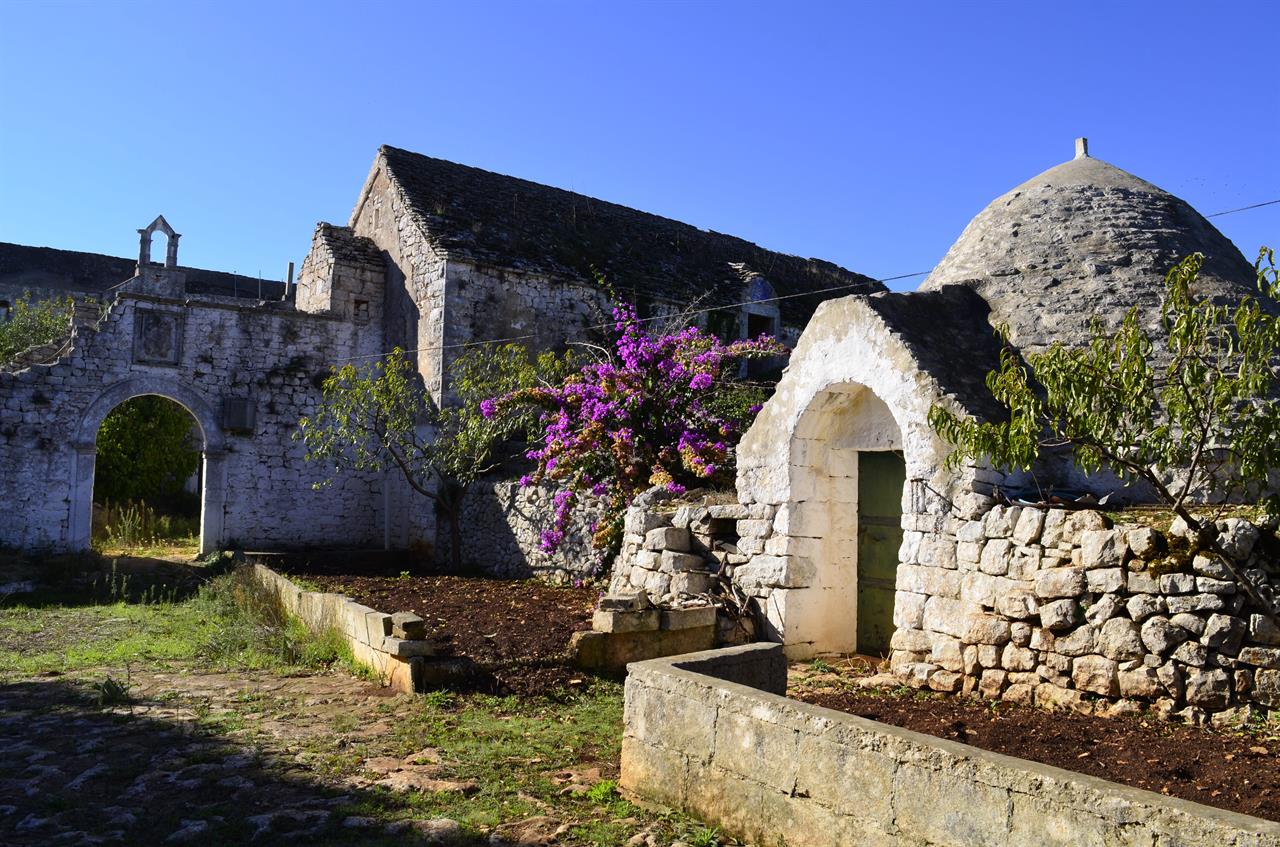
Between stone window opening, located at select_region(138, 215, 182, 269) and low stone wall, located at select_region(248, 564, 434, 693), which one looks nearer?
low stone wall, located at select_region(248, 564, 434, 693)

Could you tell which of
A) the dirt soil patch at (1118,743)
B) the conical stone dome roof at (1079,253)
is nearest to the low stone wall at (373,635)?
the dirt soil patch at (1118,743)

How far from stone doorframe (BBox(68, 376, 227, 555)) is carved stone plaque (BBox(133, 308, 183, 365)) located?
0.34 meters

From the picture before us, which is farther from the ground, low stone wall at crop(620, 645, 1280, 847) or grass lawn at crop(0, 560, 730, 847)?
low stone wall at crop(620, 645, 1280, 847)

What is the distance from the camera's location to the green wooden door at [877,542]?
8914 mm

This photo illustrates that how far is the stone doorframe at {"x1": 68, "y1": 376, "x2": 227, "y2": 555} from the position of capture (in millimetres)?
14508

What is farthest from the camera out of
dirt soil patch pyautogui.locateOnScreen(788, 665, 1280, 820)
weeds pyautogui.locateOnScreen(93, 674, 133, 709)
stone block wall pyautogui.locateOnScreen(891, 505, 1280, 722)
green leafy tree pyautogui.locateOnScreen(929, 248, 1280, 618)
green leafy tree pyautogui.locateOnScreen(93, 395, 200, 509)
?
green leafy tree pyautogui.locateOnScreen(93, 395, 200, 509)

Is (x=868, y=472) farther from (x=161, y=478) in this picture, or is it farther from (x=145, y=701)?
(x=161, y=478)

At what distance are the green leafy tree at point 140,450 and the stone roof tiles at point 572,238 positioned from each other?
Result: 813 cm

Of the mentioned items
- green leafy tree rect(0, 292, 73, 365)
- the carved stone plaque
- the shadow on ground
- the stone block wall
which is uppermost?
green leafy tree rect(0, 292, 73, 365)

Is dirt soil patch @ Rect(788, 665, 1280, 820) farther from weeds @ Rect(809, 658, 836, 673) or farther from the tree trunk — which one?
the tree trunk

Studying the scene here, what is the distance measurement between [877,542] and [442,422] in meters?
8.47

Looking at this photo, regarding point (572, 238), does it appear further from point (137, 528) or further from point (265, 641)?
point (265, 641)

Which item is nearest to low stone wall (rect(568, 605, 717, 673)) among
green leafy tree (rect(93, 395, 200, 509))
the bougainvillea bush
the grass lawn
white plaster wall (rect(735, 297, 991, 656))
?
the grass lawn

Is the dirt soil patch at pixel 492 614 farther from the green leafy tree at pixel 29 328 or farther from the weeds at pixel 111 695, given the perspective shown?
the green leafy tree at pixel 29 328
